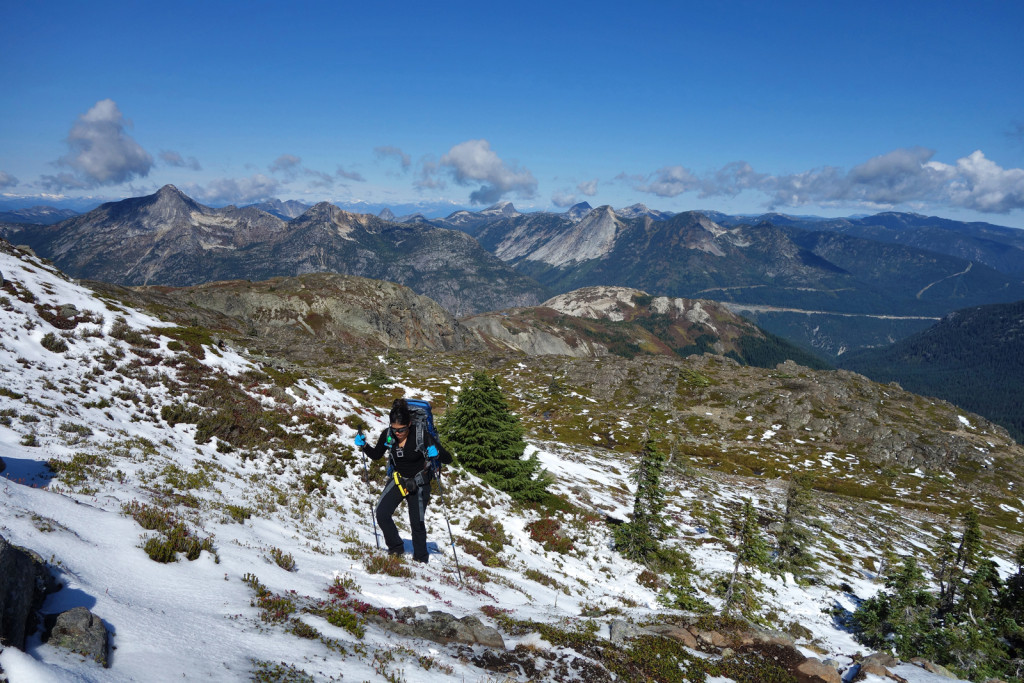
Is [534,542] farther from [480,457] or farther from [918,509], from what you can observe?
[918,509]

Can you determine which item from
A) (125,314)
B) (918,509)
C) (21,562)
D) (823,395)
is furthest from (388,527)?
(823,395)

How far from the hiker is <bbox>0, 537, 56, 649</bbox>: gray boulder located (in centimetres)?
567

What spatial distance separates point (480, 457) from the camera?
2542 centimetres

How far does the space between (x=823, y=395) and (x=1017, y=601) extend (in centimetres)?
12906

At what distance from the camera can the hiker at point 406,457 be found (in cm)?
1064

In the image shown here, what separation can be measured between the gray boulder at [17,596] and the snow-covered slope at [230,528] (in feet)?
0.80

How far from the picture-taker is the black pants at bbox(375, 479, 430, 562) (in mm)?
11164

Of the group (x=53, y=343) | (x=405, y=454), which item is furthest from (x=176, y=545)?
(x=53, y=343)

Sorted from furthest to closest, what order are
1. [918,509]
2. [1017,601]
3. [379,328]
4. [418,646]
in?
[379,328] < [918,509] < [1017,601] < [418,646]

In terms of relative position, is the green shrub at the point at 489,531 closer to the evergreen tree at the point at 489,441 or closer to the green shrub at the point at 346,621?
the evergreen tree at the point at 489,441

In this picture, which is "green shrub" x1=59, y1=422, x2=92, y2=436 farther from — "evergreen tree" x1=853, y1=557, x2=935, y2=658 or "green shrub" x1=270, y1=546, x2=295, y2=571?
"evergreen tree" x1=853, y1=557, x2=935, y2=658

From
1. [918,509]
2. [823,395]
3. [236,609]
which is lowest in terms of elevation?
[918,509]

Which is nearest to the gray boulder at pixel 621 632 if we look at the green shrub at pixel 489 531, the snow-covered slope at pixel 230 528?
the snow-covered slope at pixel 230 528

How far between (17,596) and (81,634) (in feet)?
2.48
